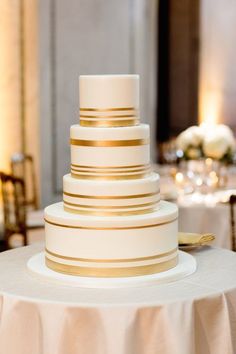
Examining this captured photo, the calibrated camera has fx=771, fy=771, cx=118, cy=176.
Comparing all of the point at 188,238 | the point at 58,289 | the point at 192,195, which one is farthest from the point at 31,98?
the point at 58,289

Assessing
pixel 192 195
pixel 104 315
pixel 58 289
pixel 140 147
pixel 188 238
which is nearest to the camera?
pixel 104 315

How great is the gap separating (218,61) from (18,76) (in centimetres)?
360

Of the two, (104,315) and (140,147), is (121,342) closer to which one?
(104,315)

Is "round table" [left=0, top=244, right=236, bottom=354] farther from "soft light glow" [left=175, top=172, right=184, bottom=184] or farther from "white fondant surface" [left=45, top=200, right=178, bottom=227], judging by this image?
"soft light glow" [left=175, top=172, right=184, bottom=184]

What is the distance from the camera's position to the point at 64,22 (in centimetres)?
697

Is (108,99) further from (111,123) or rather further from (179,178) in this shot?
(179,178)

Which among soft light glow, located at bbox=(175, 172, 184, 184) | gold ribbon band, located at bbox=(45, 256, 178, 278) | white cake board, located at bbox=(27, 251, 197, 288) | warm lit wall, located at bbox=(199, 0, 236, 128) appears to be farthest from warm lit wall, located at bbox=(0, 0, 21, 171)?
gold ribbon band, located at bbox=(45, 256, 178, 278)

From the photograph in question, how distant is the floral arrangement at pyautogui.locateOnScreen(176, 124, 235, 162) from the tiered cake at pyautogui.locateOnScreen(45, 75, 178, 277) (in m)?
2.52

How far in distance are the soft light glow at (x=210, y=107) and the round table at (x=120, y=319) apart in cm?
721

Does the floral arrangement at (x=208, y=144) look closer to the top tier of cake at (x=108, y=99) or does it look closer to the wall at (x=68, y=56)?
the wall at (x=68, y=56)

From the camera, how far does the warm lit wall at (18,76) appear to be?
6.85m

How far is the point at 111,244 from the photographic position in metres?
2.79

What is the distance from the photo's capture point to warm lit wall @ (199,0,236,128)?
9641mm

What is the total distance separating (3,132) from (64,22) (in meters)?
1.14
